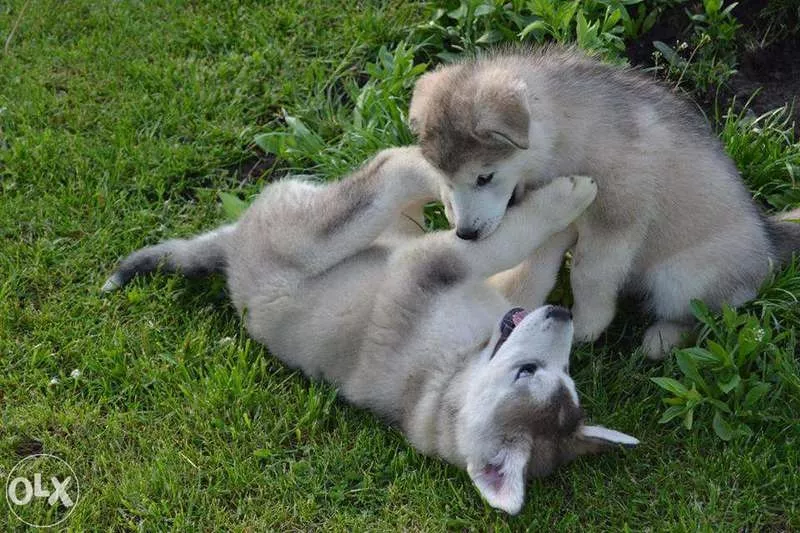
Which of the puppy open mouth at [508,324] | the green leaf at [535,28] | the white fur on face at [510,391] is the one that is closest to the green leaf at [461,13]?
the green leaf at [535,28]

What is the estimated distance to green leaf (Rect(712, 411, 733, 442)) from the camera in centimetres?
402

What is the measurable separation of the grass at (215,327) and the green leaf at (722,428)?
0.05m

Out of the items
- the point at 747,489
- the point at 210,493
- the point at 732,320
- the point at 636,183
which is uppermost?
the point at 636,183

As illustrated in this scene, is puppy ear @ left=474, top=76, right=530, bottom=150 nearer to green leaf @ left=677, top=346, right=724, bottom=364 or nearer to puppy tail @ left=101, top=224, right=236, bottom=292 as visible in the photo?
green leaf @ left=677, top=346, right=724, bottom=364

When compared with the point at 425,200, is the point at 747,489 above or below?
below

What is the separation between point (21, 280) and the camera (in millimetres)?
5070

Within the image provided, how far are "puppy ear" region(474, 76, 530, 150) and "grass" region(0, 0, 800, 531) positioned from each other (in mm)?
1170

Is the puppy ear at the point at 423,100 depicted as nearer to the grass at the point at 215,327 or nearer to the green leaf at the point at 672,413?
the grass at the point at 215,327

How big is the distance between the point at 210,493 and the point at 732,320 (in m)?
2.24

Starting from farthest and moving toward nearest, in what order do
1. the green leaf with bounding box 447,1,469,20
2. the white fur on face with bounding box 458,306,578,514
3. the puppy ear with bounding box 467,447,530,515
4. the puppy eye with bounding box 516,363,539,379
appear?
the green leaf with bounding box 447,1,469,20 < the puppy eye with bounding box 516,363,539,379 < the white fur on face with bounding box 458,306,578,514 < the puppy ear with bounding box 467,447,530,515

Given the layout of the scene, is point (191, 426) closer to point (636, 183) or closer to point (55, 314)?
point (55, 314)

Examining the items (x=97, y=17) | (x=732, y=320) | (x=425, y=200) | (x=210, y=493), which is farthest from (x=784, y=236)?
(x=97, y=17)

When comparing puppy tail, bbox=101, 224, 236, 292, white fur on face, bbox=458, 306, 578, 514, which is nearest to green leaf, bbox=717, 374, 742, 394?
white fur on face, bbox=458, 306, 578, 514

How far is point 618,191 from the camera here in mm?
4246
